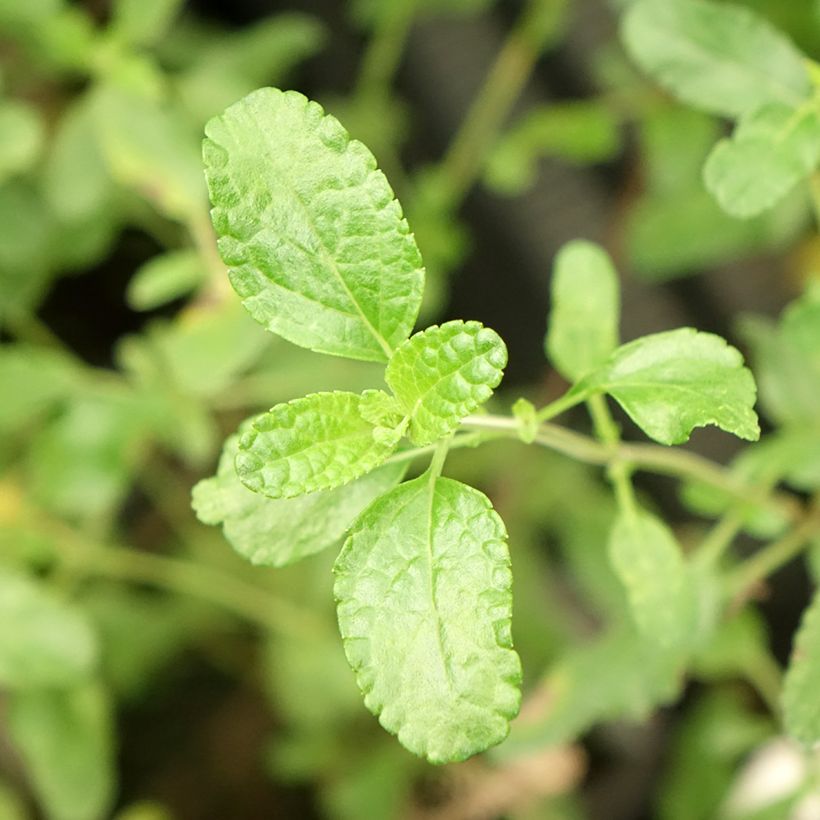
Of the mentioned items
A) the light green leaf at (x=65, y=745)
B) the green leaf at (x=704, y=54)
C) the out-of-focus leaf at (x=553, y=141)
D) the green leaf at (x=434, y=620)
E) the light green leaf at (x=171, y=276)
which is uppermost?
the green leaf at (x=704, y=54)

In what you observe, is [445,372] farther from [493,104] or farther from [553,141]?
[493,104]

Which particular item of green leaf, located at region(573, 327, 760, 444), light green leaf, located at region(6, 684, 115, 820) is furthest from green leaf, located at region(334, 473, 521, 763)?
light green leaf, located at region(6, 684, 115, 820)

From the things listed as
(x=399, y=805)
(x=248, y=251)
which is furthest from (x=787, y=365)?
(x=399, y=805)

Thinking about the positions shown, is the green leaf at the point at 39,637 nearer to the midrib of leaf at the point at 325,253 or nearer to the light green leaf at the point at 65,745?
the light green leaf at the point at 65,745

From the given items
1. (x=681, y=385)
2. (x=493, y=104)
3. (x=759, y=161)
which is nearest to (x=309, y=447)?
(x=681, y=385)

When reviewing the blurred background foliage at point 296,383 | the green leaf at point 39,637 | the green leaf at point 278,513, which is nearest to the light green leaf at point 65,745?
the blurred background foliage at point 296,383

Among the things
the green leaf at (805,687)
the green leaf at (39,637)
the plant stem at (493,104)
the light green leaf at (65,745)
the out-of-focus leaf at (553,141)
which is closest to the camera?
the green leaf at (805,687)

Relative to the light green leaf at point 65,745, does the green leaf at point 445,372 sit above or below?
above

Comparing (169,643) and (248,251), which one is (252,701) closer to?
(169,643)
